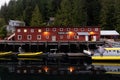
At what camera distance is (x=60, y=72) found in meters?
57.2

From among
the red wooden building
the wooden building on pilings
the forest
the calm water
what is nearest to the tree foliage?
the forest

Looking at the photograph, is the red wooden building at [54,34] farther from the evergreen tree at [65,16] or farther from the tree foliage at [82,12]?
the evergreen tree at [65,16]

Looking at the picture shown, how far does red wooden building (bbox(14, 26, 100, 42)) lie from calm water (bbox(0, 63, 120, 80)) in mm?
27893

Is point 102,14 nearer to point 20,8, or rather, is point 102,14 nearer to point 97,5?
point 97,5

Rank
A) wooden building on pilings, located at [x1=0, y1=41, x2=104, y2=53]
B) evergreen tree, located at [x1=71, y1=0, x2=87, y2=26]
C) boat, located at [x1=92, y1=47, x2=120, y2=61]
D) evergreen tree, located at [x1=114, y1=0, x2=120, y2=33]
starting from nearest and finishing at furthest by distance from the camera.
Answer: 1. boat, located at [x1=92, y1=47, x2=120, y2=61]
2. wooden building on pilings, located at [x1=0, y1=41, x2=104, y2=53]
3. evergreen tree, located at [x1=114, y1=0, x2=120, y2=33]
4. evergreen tree, located at [x1=71, y1=0, x2=87, y2=26]

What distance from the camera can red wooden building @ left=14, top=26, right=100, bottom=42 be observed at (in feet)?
310

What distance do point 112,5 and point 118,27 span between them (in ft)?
50.3

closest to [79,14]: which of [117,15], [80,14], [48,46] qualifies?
[80,14]

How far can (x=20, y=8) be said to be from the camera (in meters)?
175

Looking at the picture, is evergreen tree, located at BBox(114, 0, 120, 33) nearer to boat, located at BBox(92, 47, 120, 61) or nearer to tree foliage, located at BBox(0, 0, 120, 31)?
tree foliage, located at BBox(0, 0, 120, 31)

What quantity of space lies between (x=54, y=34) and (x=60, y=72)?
38665mm

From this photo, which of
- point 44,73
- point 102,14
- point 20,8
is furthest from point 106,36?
point 20,8

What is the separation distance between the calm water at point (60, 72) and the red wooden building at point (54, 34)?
1098 inches

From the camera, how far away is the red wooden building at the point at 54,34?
94.6 metres
